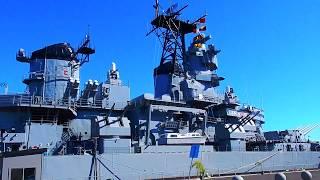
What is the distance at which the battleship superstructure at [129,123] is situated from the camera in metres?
25.0

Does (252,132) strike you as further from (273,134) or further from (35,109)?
(35,109)

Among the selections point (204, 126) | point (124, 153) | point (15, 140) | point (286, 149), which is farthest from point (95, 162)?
point (286, 149)

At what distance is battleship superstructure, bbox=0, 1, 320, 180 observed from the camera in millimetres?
25031

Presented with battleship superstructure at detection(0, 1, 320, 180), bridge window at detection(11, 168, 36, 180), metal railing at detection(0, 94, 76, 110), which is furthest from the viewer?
metal railing at detection(0, 94, 76, 110)

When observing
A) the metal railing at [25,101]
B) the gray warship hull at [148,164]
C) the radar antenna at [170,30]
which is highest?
the radar antenna at [170,30]

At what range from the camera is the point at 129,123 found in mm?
30188

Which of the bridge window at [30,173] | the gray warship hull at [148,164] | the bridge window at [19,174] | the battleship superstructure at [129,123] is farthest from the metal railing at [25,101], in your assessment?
the bridge window at [19,174]

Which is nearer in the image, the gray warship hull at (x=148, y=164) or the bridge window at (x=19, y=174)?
the bridge window at (x=19, y=174)

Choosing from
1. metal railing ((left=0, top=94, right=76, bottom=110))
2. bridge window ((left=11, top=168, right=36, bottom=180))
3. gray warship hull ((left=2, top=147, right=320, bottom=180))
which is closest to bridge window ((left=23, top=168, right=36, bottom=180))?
bridge window ((left=11, top=168, right=36, bottom=180))

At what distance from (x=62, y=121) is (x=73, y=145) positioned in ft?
7.47

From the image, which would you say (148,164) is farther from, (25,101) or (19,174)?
(19,174)

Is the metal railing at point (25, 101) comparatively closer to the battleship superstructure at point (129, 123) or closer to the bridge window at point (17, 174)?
the battleship superstructure at point (129, 123)

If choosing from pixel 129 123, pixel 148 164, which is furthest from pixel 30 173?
pixel 129 123

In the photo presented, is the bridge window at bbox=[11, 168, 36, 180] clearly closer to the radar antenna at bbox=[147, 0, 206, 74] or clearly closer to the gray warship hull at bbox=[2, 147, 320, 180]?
the gray warship hull at bbox=[2, 147, 320, 180]
